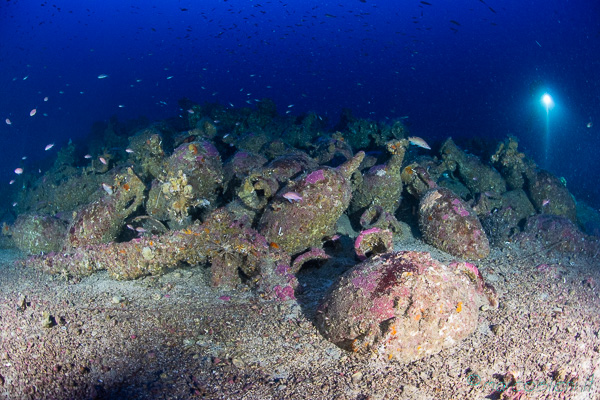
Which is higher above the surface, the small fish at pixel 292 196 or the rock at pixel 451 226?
the small fish at pixel 292 196

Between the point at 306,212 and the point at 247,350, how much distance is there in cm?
291

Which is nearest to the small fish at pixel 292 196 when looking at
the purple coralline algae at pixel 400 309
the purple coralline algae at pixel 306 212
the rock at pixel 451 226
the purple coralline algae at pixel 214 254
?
the purple coralline algae at pixel 306 212

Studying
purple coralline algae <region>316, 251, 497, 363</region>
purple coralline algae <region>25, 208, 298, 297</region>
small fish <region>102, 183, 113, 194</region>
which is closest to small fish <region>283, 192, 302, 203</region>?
purple coralline algae <region>25, 208, 298, 297</region>

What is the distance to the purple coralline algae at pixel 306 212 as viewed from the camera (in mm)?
6066

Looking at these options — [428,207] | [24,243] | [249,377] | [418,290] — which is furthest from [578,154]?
[24,243]

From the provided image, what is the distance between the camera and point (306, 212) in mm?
6074

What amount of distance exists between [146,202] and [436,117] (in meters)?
53.2

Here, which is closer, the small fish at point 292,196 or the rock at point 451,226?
the small fish at point 292,196

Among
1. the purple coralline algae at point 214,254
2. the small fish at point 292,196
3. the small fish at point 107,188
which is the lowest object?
the small fish at point 107,188

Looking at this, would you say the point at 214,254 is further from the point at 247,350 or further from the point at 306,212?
the point at 247,350

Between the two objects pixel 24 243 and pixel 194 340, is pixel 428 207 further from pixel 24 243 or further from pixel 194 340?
pixel 24 243

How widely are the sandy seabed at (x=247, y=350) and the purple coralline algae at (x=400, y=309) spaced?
159 millimetres

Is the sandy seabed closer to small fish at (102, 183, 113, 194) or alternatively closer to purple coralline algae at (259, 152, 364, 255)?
purple coralline algae at (259, 152, 364, 255)

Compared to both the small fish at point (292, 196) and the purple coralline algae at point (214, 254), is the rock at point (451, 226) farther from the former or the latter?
the purple coralline algae at point (214, 254)
